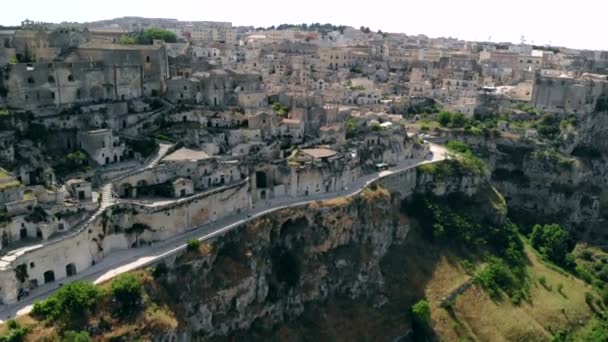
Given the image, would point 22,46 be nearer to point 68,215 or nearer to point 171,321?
point 68,215

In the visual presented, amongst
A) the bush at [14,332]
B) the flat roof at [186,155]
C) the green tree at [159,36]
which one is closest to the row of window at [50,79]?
the flat roof at [186,155]

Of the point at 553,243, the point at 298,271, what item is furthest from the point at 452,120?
the point at 298,271

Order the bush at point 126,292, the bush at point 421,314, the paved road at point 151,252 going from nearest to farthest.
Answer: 1. the paved road at point 151,252
2. the bush at point 126,292
3. the bush at point 421,314

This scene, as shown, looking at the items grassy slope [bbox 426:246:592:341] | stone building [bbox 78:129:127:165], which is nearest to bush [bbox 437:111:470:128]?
grassy slope [bbox 426:246:592:341]

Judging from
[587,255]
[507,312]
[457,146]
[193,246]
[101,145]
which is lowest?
[507,312]

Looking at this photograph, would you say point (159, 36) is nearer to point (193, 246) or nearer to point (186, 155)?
point (186, 155)

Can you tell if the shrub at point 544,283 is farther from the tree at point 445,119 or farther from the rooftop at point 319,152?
the tree at point 445,119

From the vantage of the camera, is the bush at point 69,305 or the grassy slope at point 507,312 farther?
the grassy slope at point 507,312
